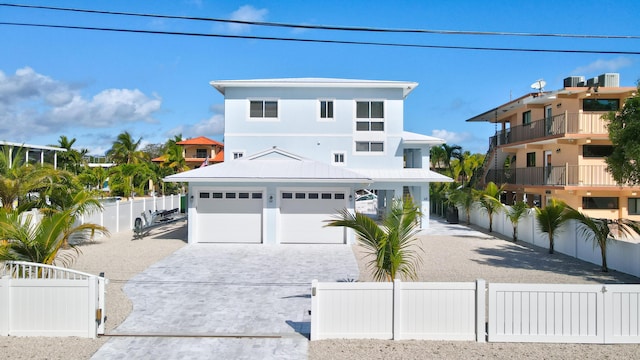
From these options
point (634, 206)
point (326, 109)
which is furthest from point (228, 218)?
point (634, 206)

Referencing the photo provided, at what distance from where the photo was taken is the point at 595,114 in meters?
21.4

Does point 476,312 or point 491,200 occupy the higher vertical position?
point 491,200

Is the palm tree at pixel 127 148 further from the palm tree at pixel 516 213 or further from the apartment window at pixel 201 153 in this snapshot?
the palm tree at pixel 516 213

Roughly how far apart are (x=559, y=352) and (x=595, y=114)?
18.1 meters

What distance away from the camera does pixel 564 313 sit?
750cm

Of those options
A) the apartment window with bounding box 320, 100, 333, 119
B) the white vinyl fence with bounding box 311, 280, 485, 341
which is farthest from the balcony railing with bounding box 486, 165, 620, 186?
the white vinyl fence with bounding box 311, 280, 485, 341

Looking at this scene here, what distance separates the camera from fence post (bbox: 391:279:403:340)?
752 cm

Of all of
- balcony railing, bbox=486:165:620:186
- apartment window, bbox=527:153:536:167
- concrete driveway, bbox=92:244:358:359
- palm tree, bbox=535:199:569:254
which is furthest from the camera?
apartment window, bbox=527:153:536:167

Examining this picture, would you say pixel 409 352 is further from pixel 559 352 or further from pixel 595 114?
pixel 595 114

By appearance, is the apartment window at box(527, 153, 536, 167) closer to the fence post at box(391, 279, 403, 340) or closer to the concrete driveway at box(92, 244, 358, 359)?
the concrete driveway at box(92, 244, 358, 359)

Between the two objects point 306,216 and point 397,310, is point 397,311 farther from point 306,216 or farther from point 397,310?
point 306,216

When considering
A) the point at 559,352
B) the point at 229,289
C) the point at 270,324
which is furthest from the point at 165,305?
the point at 559,352

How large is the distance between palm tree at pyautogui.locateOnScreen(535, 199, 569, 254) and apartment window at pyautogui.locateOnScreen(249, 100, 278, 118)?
1439cm

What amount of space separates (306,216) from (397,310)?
36.4 ft
